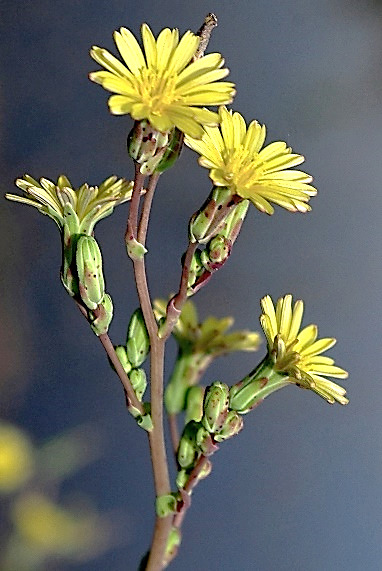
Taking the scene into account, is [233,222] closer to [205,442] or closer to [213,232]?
[213,232]

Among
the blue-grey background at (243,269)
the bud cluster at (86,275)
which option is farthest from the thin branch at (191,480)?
the blue-grey background at (243,269)

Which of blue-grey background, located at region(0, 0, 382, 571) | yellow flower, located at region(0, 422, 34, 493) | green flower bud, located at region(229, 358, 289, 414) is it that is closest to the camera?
green flower bud, located at region(229, 358, 289, 414)

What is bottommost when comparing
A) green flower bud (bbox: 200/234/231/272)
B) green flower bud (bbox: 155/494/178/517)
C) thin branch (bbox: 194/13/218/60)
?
green flower bud (bbox: 155/494/178/517)

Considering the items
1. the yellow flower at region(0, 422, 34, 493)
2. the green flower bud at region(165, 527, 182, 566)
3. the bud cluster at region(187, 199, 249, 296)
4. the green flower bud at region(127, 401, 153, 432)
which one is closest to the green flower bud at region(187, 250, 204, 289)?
the bud cluster at region(187, 199, 249, 296)

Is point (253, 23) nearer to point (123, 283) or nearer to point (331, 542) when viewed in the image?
point (123, 283)

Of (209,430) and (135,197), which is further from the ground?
(135,197)

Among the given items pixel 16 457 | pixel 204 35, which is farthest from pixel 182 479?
pixel 16 457

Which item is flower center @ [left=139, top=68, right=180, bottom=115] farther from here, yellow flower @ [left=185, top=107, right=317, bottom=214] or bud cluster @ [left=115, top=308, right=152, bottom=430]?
bud cluster @ [left=115, top=308, right=152, bottom=430]
